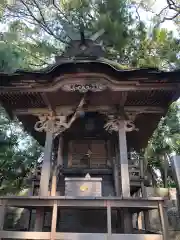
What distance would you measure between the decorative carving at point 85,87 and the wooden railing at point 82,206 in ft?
8.56

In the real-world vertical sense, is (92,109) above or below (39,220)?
above

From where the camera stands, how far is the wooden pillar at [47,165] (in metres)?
5.19

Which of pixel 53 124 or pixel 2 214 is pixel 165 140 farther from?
pixel 2 214

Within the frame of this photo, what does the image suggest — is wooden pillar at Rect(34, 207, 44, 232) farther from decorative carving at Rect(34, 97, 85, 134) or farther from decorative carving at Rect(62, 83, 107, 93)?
decorative carving at Rect(62, 83, 107, 93)

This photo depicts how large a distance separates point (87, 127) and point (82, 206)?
3.36m

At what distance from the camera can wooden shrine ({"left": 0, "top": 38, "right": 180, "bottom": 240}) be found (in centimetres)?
469

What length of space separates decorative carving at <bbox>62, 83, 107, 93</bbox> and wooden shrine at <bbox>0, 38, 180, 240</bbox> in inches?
1.0

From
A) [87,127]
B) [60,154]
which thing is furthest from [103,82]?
[60,154]

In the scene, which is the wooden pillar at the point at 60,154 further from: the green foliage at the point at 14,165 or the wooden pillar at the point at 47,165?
the green foliage at the point at 14,165

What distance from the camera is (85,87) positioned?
18.3 feet


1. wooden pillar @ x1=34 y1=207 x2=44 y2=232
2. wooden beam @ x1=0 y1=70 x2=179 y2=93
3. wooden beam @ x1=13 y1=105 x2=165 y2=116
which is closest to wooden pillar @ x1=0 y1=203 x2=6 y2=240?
wooden pillar @ x1=34 y1=207 x2=44 y2=232

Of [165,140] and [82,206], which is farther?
[165,140]

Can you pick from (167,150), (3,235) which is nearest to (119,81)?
(3,235)

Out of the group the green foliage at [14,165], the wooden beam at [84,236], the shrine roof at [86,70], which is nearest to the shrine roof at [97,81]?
the shrine roof at [86,70]
